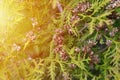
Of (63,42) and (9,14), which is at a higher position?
(9,14)

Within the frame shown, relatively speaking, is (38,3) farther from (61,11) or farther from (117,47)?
(117,47)

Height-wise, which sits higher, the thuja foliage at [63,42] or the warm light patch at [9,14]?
the warm light patch at [9,14]

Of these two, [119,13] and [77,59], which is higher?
[119,13]

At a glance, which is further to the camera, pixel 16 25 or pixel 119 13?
pixel 16 25

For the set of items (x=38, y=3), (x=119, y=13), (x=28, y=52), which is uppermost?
(x=38, y=3)

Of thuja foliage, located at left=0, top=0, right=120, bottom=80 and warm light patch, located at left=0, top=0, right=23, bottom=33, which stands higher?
warm light patch, located at left=0, top=0, right=23, bottom=33

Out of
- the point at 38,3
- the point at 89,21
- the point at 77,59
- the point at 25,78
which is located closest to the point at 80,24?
the point at 89,21

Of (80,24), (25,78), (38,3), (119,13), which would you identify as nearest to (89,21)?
(80,24)
